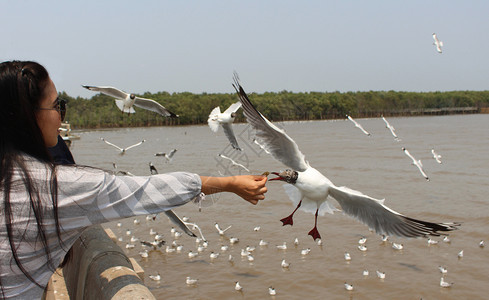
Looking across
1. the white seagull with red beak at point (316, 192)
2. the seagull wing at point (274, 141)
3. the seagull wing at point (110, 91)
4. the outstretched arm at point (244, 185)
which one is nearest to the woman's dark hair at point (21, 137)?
the outstretched arm at point (244, 185)

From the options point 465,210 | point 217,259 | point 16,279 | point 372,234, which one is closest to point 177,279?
point 217,259

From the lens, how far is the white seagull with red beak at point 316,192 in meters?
3.80

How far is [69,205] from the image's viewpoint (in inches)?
59.3

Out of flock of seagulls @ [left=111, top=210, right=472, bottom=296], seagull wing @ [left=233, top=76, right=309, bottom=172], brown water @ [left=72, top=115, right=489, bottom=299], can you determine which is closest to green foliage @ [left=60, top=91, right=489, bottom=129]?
brown water @ [left=72, top=115, right=489, bottom=299]

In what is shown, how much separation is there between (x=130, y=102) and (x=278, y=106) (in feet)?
135

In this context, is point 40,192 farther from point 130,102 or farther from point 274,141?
point 130,102

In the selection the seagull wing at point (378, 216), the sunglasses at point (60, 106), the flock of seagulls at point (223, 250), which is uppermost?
the sunglasses at point (60, 106)

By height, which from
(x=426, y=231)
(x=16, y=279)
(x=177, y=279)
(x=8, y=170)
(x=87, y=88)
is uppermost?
(x=87, y=88)

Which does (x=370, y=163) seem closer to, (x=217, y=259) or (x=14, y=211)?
(x=217, y=259)

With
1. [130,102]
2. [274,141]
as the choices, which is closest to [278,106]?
[130,102]

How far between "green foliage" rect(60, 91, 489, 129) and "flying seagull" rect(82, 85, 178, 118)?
1614 centimetres

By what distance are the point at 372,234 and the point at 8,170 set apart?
7744 millimetres

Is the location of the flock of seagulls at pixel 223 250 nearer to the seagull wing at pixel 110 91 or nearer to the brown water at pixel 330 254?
the brown water at pixel 330 254

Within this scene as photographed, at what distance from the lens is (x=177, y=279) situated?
6555 mm
